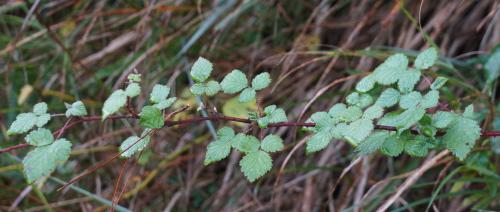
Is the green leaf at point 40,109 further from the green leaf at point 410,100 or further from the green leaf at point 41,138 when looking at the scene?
the green leaf at point 410,100

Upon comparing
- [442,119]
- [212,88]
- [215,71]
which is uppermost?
[212,88]

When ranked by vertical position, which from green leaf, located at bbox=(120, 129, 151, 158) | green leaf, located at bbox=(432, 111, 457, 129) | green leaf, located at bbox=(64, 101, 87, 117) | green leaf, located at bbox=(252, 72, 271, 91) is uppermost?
green leaf, located at bbox=(64, 101, 87, 117)

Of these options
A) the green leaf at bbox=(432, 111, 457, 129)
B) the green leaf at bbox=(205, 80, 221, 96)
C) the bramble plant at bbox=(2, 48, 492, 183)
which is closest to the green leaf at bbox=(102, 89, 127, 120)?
the bramble plant at bbox=(2, 48, 492, 183)

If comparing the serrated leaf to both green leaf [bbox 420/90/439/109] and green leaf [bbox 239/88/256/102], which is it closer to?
green leaf [bbox 239/88/256/102]

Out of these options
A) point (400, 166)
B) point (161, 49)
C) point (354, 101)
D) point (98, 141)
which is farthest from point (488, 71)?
point (98, 141)

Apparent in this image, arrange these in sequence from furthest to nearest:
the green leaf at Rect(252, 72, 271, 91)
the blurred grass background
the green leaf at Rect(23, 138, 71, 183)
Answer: the blurred grass background → the green leaf at Rect(252, 72, 271, 91) → the green leaf at Rect(23, 138, 71, 183)

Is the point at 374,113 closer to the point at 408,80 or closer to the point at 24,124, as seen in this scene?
the point at 408,80

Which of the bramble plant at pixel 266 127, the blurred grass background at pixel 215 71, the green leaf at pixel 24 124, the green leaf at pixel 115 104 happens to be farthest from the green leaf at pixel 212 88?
the blurred grass background at pixel 215 71

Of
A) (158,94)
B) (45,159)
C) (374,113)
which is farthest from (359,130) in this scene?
(45,159)
